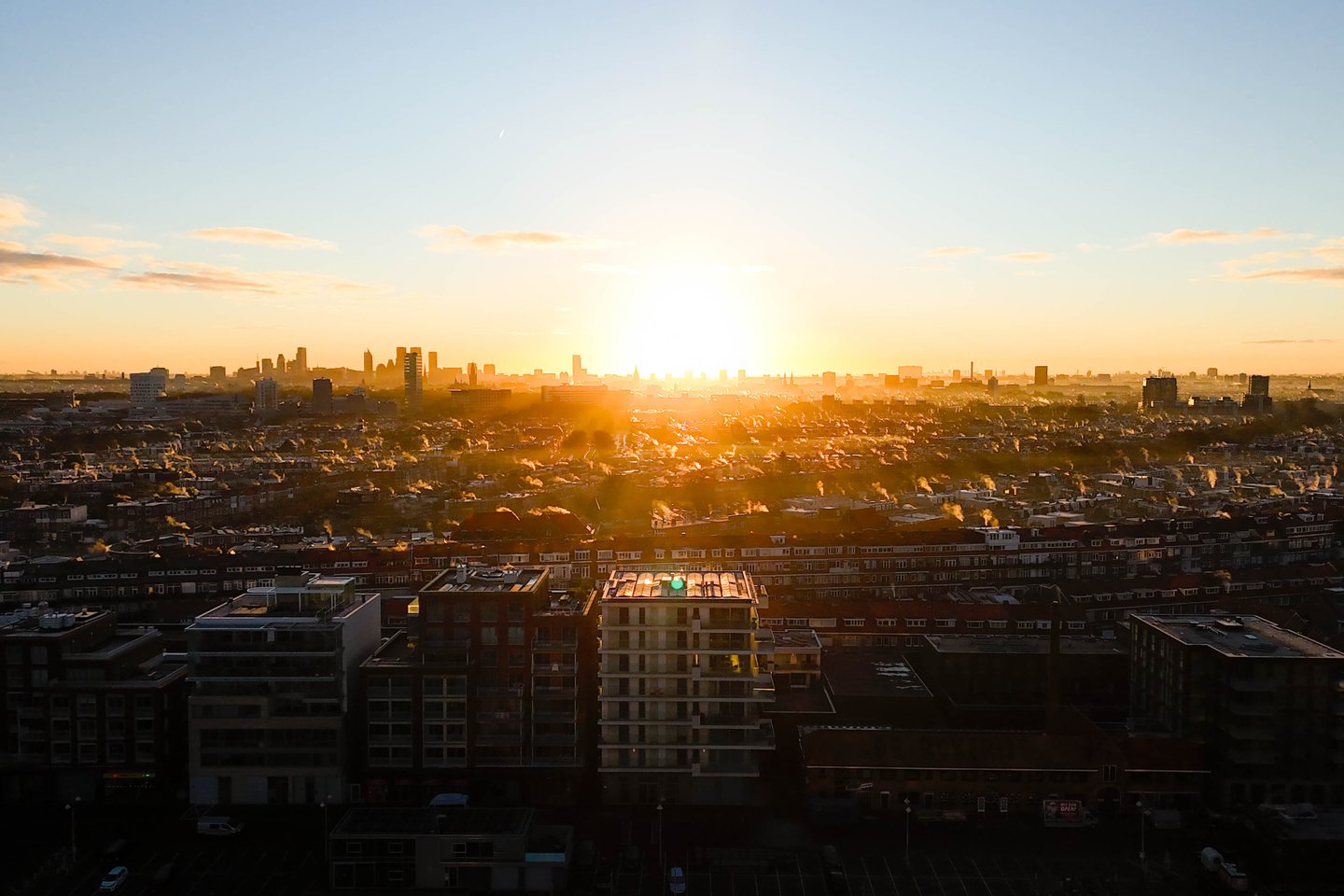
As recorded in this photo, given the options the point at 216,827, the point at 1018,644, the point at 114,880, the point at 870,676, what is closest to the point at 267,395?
the point at 870,676

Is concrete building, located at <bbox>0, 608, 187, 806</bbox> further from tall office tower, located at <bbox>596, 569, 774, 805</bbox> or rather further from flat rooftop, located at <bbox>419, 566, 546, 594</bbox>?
tall office tower, located at <bbox>596, 569, 774, 805</bbox>

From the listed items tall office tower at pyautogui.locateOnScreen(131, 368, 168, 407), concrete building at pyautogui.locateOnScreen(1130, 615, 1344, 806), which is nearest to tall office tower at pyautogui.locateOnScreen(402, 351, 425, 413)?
tall office tower at pyautogui.locateOnScreen(131, 368, 168, 407)

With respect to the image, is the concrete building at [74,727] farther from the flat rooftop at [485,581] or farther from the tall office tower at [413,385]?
the tall office tower at [413,385]

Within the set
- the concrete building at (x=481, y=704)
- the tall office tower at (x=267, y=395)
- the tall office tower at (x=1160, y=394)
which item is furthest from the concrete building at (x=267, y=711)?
the tall office tower at (x=1160, y=394)

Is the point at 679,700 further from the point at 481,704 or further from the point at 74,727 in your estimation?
the point at 74,727

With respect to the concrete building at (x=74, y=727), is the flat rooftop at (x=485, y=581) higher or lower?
higher
